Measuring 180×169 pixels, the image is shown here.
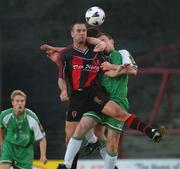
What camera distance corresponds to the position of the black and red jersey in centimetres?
1187

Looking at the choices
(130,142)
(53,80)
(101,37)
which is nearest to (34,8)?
(53,80)

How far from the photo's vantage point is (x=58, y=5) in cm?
2036

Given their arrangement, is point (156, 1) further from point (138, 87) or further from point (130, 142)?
point (130, 142)

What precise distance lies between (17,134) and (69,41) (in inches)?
300

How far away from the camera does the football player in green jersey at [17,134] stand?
40.1 ft

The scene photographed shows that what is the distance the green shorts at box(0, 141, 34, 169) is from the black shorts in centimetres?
79

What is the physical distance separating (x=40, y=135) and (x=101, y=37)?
1.41 metres

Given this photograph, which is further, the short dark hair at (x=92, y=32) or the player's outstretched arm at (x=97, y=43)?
the short dark hair at (x=92, y=32)

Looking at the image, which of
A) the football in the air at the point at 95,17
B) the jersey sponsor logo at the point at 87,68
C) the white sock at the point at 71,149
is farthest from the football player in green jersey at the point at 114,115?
the football in the air at the point at 95,17

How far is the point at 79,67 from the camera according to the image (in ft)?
39.0

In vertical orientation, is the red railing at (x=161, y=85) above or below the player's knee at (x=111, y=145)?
below

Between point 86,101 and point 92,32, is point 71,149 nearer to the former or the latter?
point 86,101

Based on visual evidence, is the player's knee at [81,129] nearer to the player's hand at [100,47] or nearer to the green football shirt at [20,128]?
the green football shirt at [20,128]

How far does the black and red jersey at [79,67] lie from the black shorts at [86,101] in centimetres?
8
